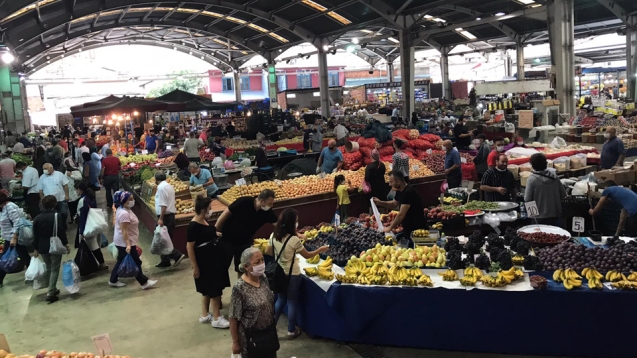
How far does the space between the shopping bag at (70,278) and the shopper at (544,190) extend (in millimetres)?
5608

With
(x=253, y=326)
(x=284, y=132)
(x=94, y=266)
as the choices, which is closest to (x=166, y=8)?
(x=284, y=132)

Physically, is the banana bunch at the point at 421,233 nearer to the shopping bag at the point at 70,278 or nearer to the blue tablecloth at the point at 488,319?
the blue tablecloth at the point at 488,319

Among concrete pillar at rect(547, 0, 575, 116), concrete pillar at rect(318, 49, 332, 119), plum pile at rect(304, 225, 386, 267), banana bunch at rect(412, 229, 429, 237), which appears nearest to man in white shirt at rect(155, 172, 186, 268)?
plum pile at rect(304, 225, 386, 267)

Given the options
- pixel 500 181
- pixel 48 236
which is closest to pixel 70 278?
pixel 48 236

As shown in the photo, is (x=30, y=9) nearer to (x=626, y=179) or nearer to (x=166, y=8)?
(x=166, y=8)

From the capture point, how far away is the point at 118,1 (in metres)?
24.0

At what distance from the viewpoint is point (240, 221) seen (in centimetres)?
556

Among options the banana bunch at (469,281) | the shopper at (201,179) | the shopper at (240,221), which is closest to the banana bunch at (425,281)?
the banana bunch at (469,281)

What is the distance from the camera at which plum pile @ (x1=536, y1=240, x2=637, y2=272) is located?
437 cm

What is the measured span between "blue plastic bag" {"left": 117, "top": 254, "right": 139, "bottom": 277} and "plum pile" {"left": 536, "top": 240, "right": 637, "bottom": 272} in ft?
15.2

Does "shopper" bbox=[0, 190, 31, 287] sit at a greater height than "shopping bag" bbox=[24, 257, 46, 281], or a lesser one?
greater

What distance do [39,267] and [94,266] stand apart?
99 centimetres

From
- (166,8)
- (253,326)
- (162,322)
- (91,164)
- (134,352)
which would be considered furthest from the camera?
(166,8)

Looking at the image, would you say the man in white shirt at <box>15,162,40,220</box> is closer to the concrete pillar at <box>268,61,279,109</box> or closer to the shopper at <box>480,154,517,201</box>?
the shopper at <box>480,154,517,201</box>
